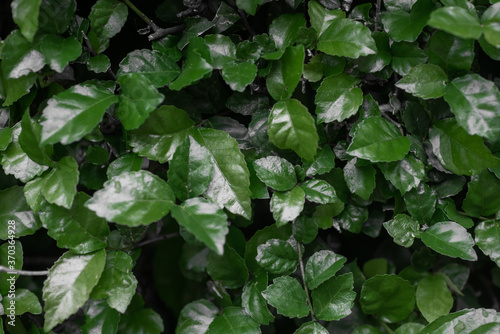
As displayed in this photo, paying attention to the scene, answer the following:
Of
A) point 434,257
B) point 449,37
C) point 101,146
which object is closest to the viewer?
point 449,37

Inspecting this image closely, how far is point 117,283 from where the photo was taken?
0.82 metres

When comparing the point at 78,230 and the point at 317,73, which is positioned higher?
the point at 317,73

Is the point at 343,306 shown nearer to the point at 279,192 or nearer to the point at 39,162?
the point at 279,192

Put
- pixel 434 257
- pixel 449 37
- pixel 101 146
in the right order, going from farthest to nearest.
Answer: pixel 434 257
pixel 101 146
pixel 449 37

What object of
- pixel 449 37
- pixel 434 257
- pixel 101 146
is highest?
pixel 449 37

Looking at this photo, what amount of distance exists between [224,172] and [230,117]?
0.18m

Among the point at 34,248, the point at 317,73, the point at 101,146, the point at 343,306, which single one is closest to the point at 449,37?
the point at 317,73

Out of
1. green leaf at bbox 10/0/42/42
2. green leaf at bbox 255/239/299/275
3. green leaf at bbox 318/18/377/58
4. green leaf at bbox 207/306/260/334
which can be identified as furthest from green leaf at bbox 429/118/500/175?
green leaf at bbox 10/0/42/42

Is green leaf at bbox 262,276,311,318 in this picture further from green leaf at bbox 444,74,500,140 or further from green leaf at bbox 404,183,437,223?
green leaf at bbox 444,74,500,140

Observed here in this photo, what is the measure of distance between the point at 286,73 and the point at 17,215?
2.01 ft

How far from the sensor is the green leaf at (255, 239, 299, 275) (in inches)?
33.8

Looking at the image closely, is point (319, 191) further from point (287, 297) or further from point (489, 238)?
point (489, 238)

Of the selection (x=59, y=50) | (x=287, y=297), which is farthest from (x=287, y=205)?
(x=59, y=50)

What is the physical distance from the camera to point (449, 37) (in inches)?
30.9
